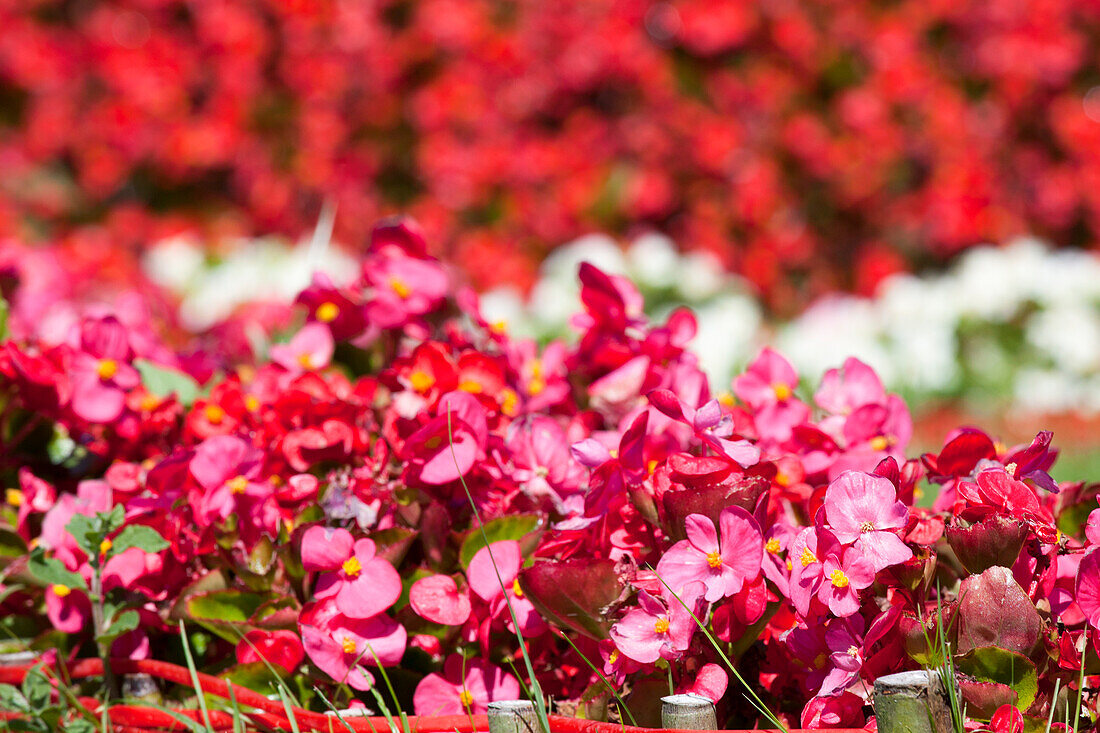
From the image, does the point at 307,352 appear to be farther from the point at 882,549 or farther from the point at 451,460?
the point at 882,549

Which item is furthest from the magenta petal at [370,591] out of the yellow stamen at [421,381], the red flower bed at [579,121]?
the red flower bed at [579,121]

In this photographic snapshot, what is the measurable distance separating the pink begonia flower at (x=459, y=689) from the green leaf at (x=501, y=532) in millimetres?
105

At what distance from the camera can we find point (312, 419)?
1163 mm

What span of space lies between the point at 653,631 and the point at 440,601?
216mm

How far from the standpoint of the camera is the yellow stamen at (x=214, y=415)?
124 cm

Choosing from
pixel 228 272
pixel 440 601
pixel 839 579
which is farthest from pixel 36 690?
pixel 228 272

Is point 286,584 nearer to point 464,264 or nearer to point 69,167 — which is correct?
point 464,264

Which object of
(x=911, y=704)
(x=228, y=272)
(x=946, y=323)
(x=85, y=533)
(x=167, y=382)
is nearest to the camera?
(x=911, y=704)

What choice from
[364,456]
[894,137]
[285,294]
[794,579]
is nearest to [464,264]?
[285,294]

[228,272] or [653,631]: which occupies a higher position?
[653,631]

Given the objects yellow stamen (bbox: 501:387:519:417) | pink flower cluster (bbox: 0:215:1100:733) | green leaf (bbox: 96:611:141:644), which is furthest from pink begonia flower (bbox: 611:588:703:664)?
green leaf (bbox: 96:611:141:644)

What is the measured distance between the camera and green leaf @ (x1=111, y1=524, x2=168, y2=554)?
978 millimetres

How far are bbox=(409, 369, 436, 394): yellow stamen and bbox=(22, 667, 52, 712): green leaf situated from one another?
501 mm

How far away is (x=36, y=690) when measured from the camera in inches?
41.0
